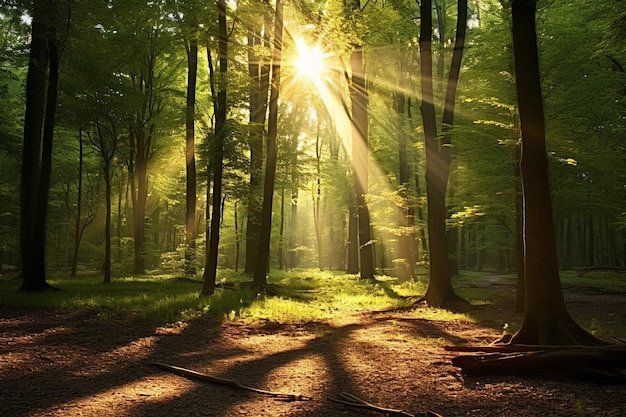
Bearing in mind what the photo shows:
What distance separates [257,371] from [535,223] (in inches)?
195

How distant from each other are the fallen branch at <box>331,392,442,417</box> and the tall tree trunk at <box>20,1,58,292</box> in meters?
12.3

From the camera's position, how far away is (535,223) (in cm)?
663

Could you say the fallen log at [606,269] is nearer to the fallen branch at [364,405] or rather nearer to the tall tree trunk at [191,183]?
the tall tree trunk at [191,183]

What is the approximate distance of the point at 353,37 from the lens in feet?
51.3

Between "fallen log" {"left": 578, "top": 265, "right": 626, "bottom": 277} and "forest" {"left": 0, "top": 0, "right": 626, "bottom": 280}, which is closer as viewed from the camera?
"forest" {"left": 0, "top": 0, "right": 626, "bottom": 280}

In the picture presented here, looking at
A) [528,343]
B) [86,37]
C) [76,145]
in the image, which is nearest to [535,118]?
[528,343]

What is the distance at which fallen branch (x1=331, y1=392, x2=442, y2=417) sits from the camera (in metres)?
4.21

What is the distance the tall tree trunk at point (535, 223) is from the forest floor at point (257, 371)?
1.45 metres

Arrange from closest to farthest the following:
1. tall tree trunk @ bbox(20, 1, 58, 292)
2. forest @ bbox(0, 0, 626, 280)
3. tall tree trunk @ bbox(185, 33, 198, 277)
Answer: forest @ bbox(0, 0, 626, 280) → tall tree trunk @ bbox(20, 1, 58, 292) → tall tree trunk @ bbox(185, 33, 198, 277)

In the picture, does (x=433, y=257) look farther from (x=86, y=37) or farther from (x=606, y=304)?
(x=86, y=37)

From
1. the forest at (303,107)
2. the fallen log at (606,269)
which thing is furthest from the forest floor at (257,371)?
the fallen log at (606,269)

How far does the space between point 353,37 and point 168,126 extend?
14998 mm

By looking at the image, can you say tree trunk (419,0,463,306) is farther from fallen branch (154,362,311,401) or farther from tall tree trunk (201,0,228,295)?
fallen branch (154,362,311,401)

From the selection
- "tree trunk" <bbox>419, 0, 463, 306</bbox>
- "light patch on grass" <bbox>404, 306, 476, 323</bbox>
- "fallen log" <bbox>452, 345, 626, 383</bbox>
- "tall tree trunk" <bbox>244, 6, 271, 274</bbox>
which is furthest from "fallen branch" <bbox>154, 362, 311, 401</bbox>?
"tall tree trunk" <bbox>244, 6, 271, 274</bbox>
